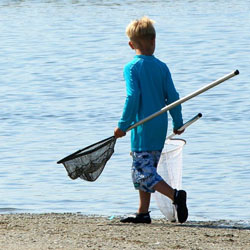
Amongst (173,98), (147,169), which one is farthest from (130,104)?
(147,169)

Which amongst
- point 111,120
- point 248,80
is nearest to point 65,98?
point 111,120

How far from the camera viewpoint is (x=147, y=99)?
25.5ft

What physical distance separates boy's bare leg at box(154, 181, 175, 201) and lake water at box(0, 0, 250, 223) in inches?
42.6

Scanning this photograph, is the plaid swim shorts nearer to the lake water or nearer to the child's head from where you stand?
the child's head

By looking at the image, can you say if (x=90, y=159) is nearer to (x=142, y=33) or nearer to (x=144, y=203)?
(x=144, y=203)

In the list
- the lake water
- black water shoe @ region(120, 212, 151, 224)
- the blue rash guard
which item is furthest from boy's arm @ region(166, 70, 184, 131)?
the lake water

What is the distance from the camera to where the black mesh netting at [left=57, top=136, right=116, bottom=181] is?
26.1 feet

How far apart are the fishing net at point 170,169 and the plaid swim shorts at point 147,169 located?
295 millimetres

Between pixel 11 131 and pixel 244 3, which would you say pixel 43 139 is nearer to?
pixel 11 131

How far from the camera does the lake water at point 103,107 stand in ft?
32.7

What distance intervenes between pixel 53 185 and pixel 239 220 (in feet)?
8.03

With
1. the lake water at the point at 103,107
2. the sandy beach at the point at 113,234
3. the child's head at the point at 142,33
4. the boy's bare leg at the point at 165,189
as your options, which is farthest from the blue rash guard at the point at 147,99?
the lake water at the point at 103,107

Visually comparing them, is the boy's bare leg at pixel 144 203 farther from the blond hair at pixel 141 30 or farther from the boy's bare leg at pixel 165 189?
the blond hair at pixel 141 30

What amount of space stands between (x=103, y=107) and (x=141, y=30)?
7693mm
